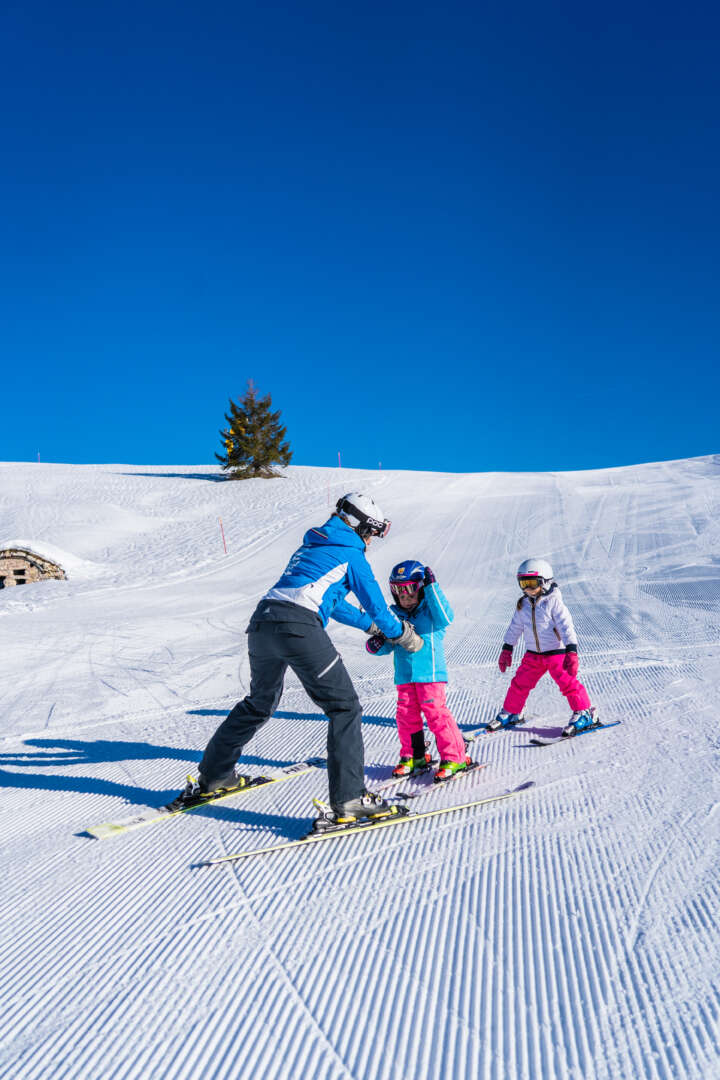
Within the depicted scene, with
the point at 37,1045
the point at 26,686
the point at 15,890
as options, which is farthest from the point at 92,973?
the point at 26,686

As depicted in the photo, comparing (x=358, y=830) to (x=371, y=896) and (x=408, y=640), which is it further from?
(x=408, y=640)

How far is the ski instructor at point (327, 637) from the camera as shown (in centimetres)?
376

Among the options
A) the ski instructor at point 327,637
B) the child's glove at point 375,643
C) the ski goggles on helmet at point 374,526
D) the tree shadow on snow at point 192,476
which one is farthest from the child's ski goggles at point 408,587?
the tree shadow on snow at point 192,476

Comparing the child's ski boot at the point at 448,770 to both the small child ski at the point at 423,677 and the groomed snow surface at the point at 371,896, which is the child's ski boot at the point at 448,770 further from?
the groomed snow surface at the point at 371,896

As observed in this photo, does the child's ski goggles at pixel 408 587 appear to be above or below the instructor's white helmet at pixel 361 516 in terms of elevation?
below

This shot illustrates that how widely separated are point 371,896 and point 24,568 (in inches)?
726

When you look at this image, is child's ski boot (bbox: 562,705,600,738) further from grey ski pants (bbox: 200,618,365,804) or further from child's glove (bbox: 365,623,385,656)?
grey ski pants (bbox: 200,618,365,804)

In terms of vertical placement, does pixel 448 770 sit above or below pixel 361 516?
below

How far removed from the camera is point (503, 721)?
571cm

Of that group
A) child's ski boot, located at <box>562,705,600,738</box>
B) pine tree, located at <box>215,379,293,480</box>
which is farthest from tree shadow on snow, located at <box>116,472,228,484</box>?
child's ski boot, located at <box>562,705,600,738</box>

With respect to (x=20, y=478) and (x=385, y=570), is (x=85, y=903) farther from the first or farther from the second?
(x=20, y=478)

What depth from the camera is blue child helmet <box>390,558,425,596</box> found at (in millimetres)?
4734

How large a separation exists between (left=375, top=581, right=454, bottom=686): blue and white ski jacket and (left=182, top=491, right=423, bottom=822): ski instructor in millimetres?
517

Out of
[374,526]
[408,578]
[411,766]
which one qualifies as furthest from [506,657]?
[374,526]
